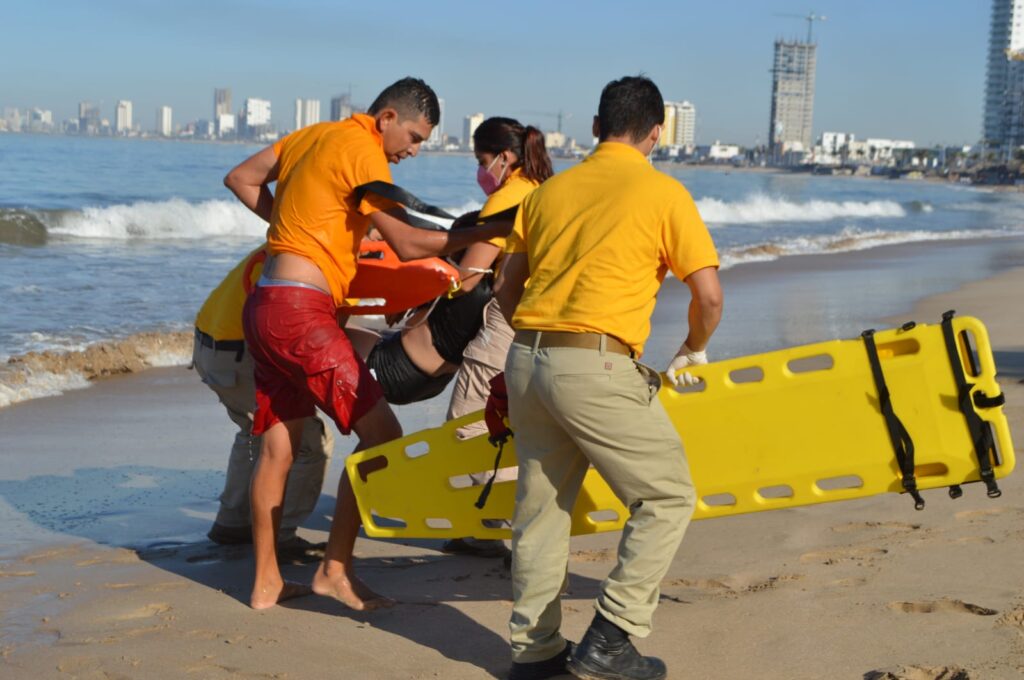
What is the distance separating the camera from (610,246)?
3.36 meters

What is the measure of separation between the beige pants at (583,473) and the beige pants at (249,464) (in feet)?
5.79

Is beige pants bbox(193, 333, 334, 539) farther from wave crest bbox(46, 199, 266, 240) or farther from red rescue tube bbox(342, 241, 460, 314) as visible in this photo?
wave crest bbox(46, 199, 266, 240)

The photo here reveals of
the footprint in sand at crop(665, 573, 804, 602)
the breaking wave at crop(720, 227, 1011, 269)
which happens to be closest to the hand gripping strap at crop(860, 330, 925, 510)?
the footprint in sand at crop(665, 573, 804, 602)

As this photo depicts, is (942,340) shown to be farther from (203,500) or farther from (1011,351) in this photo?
(1011,351)

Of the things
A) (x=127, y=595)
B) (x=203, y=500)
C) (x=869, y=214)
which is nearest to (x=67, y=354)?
(x=203, y=500)

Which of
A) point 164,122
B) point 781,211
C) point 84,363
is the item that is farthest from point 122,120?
point 84,363

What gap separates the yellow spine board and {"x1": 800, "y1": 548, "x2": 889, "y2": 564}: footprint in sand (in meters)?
0.79

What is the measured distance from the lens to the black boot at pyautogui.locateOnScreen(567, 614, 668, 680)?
3490mm

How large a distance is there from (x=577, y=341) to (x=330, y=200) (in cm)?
132

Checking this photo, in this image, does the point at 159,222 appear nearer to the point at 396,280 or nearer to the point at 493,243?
the point at 396,280

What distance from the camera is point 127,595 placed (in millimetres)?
4492

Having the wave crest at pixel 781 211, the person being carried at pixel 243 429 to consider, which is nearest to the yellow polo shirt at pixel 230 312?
the person being carried at pixel 243 429

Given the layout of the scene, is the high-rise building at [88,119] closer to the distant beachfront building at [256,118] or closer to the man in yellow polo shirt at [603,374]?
the distant beachfront building at [256,118]

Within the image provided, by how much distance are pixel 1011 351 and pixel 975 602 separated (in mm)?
6403
